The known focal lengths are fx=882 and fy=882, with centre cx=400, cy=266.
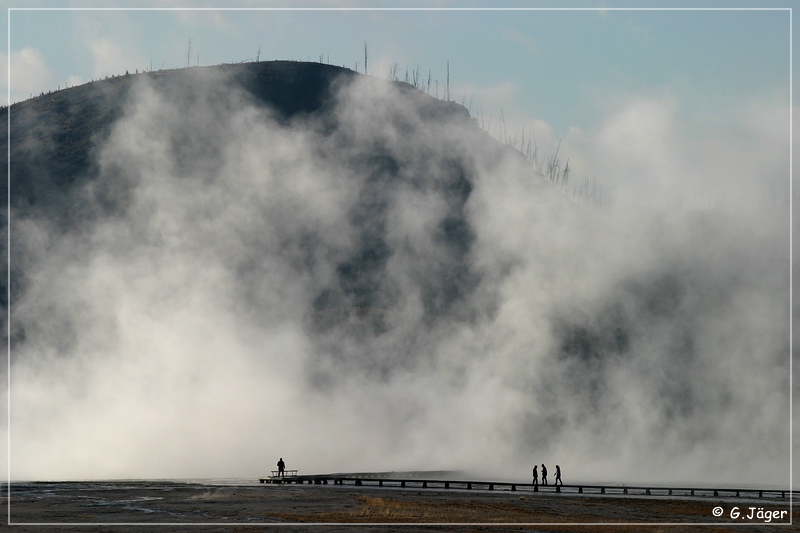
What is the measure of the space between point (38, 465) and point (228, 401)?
92.2 feet

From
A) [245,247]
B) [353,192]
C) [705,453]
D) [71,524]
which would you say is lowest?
[705,453]

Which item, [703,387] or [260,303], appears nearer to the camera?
[703,387]

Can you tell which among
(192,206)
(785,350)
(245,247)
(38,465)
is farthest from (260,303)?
(785,350)

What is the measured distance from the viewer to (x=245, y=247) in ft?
567

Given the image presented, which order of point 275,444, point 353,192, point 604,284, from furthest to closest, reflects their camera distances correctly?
point 353,192, point 604,284, point 275,444

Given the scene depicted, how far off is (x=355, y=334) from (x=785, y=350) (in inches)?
2703

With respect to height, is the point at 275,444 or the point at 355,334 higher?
the point at 355,334

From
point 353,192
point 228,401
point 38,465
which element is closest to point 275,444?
A: point 228,401

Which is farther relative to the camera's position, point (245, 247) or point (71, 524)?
point (245, 247)

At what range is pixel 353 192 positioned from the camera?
194 metres

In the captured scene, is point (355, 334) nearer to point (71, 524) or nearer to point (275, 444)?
point (275, 444)

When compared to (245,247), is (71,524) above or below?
below

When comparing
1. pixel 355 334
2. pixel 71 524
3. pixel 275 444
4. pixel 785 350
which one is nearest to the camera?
pixel 71 524

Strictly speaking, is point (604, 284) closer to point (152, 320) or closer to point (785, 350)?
point (785, 350)
